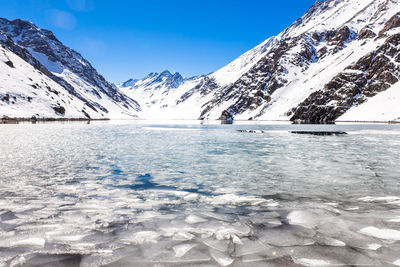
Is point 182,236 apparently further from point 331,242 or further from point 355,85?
point 355,85

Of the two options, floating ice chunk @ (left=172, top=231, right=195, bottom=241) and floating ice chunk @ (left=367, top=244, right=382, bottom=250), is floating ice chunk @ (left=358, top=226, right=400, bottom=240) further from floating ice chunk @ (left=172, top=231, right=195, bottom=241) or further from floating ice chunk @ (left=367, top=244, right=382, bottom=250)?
floating ice chunk @ (left=172, top=231, right=195, bottom=241)

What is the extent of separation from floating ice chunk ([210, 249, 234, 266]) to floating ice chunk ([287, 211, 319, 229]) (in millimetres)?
2446

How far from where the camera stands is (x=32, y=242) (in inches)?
214

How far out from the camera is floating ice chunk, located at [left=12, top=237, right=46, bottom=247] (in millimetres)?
5320

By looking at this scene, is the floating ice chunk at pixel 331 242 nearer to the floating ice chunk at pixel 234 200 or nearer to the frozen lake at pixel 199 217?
the frozen lake at pixel 199 217

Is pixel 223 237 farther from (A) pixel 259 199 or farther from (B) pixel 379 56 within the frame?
(B) pixel 379 56

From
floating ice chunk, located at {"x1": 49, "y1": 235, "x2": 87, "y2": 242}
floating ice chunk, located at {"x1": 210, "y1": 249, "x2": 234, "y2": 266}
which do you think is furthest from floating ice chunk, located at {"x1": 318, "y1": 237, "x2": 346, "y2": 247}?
floating ice chunk, located at {"x1": 49, "y1": 235, "x2": 87, "y2": 242}

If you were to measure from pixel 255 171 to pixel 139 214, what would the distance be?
7675mm

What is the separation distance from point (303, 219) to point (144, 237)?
3.99 metres

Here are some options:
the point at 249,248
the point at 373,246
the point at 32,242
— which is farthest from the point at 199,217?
the point at 373,246

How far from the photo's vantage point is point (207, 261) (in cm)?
478

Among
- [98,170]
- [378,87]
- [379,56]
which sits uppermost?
[379,56]

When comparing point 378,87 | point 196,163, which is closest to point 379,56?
point 378,87

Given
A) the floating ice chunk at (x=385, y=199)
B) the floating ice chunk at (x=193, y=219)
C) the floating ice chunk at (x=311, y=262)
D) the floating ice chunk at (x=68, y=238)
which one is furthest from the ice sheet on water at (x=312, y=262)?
the floating ice chunk at (x=385, y=199)
